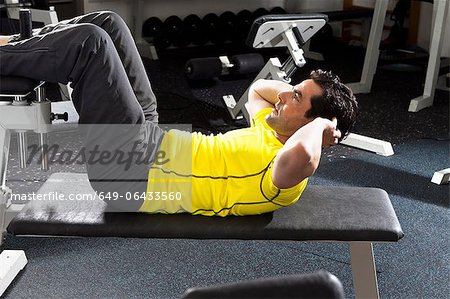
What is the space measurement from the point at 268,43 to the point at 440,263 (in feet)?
4.98

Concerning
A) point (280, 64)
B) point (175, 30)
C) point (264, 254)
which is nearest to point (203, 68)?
point (280, 64)

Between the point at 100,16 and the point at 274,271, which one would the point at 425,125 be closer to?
the point at 274,271

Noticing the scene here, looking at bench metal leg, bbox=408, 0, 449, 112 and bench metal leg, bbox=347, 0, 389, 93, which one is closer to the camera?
bench metal leg, bbox=408, 0, 449, 112

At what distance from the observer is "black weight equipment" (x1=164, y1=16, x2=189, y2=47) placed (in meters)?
5.66

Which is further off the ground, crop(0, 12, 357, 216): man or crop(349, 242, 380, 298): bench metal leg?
crop(0, 12, 357, 216): man

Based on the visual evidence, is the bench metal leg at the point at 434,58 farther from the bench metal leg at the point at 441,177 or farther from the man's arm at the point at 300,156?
the man's arm at the point at 300,156

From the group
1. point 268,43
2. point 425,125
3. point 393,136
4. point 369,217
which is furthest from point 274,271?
point 425,125

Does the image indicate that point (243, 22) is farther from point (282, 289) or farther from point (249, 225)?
point (282, 289)

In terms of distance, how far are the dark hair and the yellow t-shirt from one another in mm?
151

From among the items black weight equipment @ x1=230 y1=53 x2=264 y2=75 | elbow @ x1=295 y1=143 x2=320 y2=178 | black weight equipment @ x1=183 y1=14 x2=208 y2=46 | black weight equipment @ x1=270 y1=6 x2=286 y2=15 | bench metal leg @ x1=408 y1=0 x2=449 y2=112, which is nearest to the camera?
elbow @ x1=295 y1=143 x2=320 y2=178

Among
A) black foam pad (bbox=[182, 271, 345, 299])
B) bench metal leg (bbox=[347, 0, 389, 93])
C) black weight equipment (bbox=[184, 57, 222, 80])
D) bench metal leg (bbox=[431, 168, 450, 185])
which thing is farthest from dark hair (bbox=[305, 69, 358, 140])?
bench metal leg (bbox=[347, 0, 389, 93])

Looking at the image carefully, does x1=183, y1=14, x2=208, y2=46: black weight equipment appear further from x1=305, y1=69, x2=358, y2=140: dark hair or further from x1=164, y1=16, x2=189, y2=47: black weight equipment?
x1=305, y1=69, x2=358, y2=140: dark hair

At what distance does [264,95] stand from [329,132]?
1.41 ft

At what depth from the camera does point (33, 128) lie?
229 centimetres
